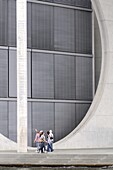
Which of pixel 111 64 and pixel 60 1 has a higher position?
pixel 60 1

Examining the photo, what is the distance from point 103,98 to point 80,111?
156 centimetres

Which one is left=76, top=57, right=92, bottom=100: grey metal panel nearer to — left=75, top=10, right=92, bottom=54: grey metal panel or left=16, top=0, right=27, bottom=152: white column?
left=75, top=10, right=92, bottom=54: grey metal panel

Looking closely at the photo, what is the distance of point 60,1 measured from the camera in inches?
1463

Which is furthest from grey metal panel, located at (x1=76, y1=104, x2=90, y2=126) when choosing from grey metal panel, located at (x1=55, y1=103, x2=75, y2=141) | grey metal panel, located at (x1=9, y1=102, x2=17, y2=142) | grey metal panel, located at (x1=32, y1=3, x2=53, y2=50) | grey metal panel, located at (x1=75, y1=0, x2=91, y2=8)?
grey metal panel, located at (x1=75, y1=0, x2=91, y2=8)

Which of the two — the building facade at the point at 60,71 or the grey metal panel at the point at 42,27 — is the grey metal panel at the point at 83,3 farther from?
the grey metal panel at the point at 42,27

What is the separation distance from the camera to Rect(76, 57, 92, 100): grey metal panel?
124 feet

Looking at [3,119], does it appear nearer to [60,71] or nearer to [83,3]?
[60,71]

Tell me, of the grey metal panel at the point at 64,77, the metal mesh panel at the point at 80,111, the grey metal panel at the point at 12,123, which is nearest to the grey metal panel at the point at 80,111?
the metal mesh panel at the point at 80,111

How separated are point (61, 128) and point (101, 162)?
39.7ft

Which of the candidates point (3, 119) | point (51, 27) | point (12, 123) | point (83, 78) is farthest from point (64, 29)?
point (3, 119)

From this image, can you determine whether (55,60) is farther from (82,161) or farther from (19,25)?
(82,161)

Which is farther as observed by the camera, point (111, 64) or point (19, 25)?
point (111, 64)

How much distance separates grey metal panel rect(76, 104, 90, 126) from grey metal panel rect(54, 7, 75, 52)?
126 inches

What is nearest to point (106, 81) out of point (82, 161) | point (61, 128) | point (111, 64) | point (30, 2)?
point (111, 64)
